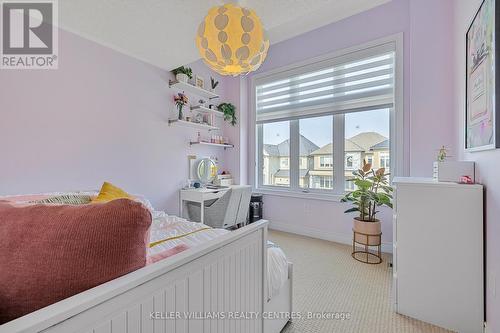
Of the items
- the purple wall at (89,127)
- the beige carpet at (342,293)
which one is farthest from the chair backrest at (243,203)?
the purple wall at (89,127)

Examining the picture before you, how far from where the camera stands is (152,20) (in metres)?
1.92

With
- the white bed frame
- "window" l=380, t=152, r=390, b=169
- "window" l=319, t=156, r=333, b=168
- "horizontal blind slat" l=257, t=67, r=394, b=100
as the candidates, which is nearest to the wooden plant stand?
"window" l=380, t=152, r=390, b=169

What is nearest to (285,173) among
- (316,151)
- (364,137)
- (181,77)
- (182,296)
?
(316,151)

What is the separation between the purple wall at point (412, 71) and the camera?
88.2 inches

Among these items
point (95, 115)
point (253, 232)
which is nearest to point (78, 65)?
point (95, 115)

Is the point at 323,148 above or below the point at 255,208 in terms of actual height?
above

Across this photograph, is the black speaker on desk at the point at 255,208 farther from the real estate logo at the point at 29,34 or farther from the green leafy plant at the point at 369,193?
the real estate logo at the point at 29,34

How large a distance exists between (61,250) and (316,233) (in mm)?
3224

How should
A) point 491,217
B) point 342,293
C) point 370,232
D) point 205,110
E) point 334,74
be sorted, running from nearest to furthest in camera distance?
point 491,217
point 342,293
point 370,232
point 334,74
point 205,110

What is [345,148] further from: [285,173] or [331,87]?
[285,173]

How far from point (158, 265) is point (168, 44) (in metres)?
2.40

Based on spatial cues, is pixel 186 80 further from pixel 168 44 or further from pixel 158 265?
pixel 158 265

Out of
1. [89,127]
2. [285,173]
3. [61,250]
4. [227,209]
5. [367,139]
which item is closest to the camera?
[61,250]

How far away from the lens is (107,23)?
6.43 ft
